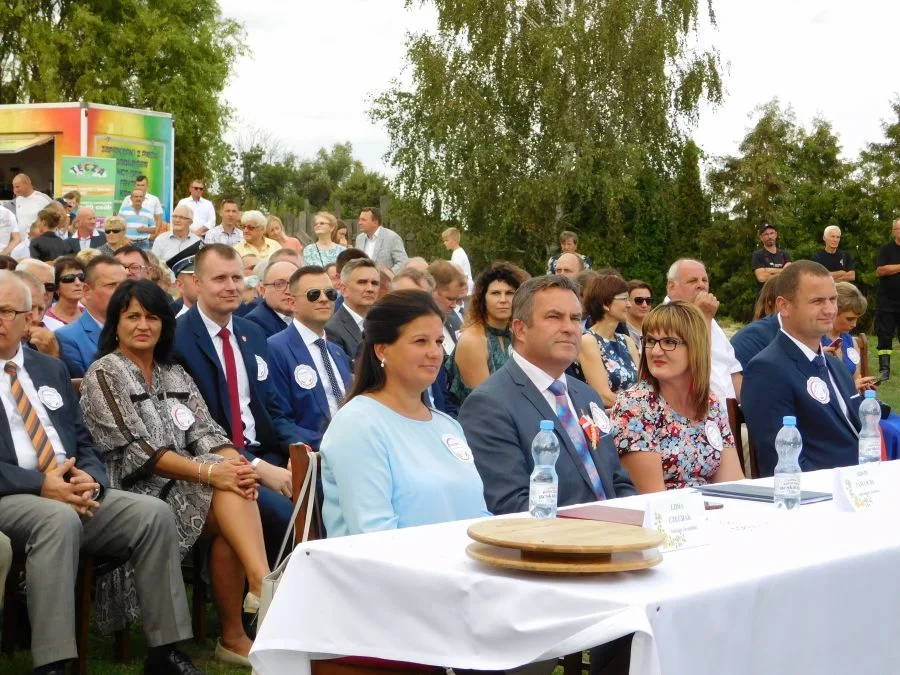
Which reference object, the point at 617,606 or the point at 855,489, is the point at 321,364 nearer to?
the point at 855,489

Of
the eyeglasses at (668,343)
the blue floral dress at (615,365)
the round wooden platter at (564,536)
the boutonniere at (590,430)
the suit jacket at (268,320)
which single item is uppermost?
the suit jacket at (268,320)

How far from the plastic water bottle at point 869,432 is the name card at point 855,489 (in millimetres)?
973

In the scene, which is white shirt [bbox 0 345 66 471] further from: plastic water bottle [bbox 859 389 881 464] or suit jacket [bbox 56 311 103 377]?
plastic water bottle [bbox 859 389 881 464]

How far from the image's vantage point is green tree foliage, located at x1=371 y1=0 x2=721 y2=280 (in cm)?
2573

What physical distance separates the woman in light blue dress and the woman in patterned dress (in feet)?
4.60

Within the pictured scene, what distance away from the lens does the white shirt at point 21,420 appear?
14.6 ft

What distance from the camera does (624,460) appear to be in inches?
178

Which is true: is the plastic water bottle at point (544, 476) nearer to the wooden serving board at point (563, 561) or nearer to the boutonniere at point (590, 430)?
the boutonniere at point (590, 430)

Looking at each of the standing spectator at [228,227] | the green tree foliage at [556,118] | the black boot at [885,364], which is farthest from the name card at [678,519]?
the green tree foliage at [556,118]

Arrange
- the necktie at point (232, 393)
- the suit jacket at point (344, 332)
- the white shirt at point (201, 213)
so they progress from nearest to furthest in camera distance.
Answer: the necktie at point (232, 393) → the suit jacket at point (344, 332) → the white shirt at point (201, 213)

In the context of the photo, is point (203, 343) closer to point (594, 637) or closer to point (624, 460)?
point (624, 460)

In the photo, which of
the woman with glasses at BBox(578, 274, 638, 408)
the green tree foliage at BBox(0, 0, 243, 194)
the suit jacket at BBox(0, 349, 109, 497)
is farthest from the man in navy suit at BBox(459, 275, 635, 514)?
the green tree foliage at BBox(0, 0, 243, 194)

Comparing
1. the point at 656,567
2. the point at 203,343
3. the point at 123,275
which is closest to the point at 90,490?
the point at 203,343

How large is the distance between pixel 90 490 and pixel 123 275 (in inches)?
75.3
